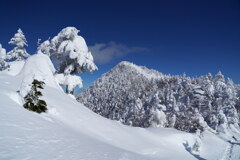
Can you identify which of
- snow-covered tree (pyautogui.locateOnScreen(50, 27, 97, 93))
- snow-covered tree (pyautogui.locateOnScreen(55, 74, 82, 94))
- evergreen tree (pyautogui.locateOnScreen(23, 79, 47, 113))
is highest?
snow-covered tree (pyautogui.locateOnScreen(50, 27, 97, 93))

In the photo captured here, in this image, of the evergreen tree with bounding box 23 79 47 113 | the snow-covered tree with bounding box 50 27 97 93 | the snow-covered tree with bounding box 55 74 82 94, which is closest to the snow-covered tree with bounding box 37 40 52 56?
the snow-covered tree with bounding box 50 27 97 93

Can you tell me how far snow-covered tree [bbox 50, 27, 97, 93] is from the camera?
1920 centimetres

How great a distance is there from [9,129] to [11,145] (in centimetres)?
99

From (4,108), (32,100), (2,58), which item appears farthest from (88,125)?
(2,58)

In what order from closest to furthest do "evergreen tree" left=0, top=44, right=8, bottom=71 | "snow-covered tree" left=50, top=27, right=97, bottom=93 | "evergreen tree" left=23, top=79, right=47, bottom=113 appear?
"evergreen tree" left=23, top=79, right=47, bottom=113 → "snow-covered tree" left=50, top=27, right=97, bottom=93 → "evergreen tree" left=0, top=44, right=8, bottom=71

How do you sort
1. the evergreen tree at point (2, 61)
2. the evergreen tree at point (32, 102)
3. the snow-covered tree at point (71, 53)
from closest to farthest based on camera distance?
the evergreen tree at point (32, 102) < the snow-covered tree at point (71, 53) < the evergreen tree at point (2, 61)

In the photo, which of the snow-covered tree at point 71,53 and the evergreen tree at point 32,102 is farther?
the snow-covered tree at point 71,53

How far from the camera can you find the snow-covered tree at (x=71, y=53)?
63.0ft

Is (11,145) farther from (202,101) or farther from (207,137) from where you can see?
(202,101)

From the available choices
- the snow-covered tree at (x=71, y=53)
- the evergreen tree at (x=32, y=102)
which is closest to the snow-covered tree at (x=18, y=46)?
the snow-covered tree at (x=71, y=53)

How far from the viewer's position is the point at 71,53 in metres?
18.8

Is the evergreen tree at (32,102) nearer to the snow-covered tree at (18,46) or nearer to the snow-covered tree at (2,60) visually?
the snow-covered tree at (2,60)

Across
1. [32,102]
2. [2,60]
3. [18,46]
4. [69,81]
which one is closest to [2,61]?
[2,60]

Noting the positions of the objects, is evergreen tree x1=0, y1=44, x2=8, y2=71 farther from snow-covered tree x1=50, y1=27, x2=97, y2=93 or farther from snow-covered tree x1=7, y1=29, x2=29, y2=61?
snow-covered tree x1=50, y1=27, x2=97, y2=93
